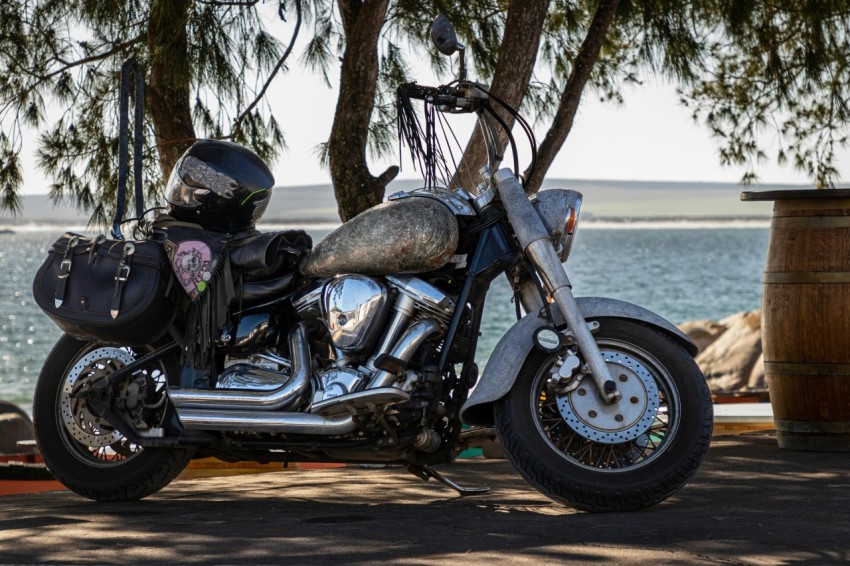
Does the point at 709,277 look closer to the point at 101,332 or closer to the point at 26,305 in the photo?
the point at 26,305

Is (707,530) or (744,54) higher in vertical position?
(744,54)

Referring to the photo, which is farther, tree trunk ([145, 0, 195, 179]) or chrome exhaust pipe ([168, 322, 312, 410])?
tree trunk ([145, 0, 195, 179])

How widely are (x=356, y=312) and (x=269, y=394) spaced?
0.41 meters

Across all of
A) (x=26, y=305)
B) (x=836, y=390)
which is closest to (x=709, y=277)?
(x=26, y=305)

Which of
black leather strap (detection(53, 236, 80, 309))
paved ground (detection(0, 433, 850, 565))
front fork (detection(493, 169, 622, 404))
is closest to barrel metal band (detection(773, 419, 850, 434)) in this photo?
paved ground (detection(0, 433, 850, 565))

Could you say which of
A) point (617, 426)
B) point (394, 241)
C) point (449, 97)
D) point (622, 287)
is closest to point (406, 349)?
point (394, 241)

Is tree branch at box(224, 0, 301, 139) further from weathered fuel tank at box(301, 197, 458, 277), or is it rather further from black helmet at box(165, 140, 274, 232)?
weathered fuel tank at box(301, 197, 458, 277)

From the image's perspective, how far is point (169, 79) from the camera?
6535mm

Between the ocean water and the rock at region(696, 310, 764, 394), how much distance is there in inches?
151

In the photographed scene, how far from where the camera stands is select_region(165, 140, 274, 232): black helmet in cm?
459

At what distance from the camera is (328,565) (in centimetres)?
326

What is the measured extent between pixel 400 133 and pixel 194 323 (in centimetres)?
97

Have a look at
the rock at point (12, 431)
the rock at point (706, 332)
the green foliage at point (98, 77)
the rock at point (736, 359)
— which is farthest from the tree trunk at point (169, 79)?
the rock at point (706, 332)

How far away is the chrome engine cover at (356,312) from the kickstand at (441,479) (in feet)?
1.76
